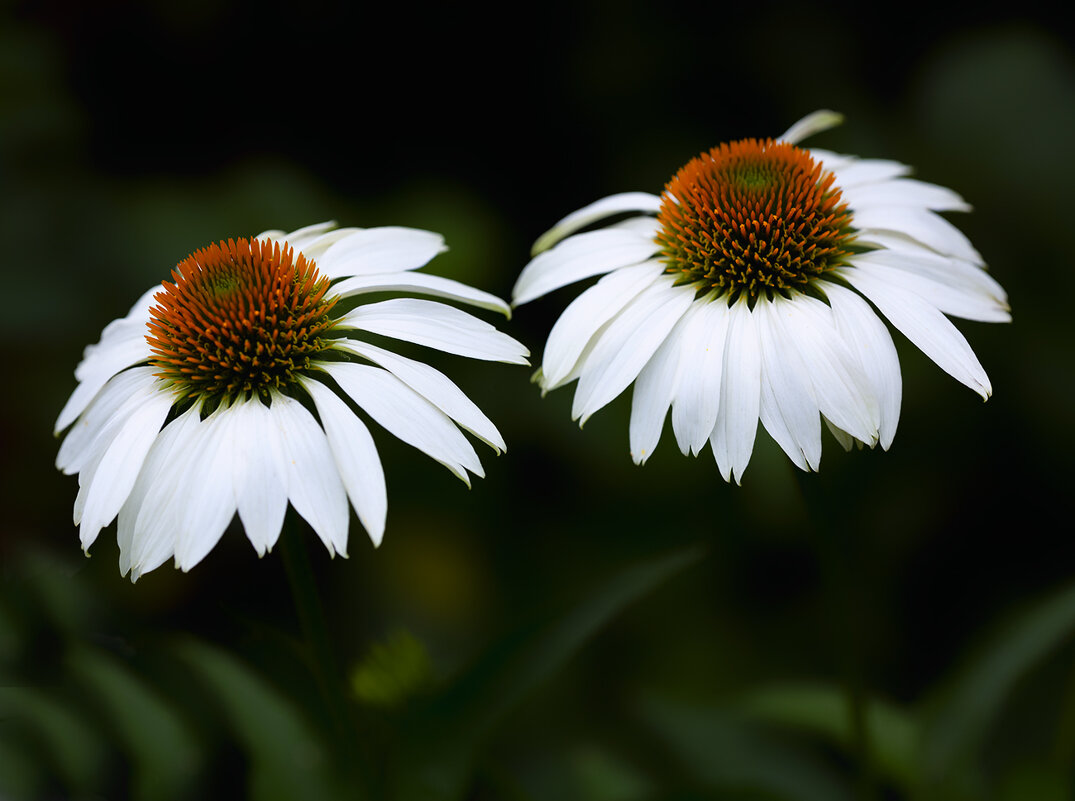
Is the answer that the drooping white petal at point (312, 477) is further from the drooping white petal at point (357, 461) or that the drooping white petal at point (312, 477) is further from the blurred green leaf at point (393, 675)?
the blurred green leaf at point (393, 675)

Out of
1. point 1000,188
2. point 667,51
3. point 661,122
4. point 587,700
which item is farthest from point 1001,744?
point 667,51

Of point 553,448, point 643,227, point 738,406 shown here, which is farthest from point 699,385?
point 553,448

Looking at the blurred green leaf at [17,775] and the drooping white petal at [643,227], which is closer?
the blurred green leaf at [17,775]

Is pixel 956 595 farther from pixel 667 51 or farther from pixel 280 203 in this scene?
pixel 280 203

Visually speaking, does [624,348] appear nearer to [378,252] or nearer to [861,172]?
[378,252]

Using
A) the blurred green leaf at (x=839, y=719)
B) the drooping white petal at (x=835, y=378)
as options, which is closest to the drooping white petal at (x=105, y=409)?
the drooping white petal at (x=835, y=378)

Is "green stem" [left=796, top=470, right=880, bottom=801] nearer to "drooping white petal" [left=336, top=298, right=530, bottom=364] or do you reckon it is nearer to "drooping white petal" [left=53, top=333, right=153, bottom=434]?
"drooping white petal" [left=336, top=298, right=530, bottom=364]
